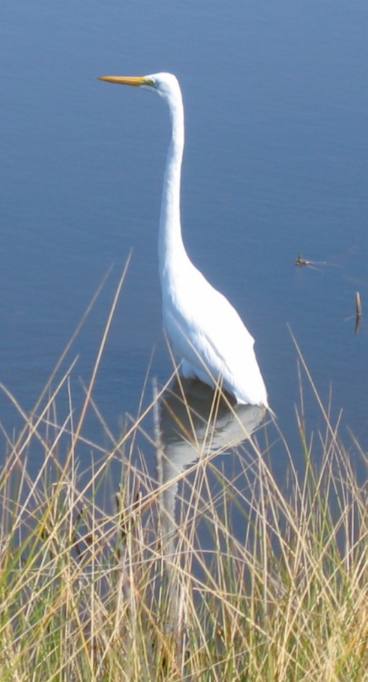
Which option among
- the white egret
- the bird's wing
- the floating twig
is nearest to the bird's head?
the white egret

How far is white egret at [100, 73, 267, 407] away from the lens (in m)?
5.21

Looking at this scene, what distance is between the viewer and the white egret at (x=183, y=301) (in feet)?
17.1

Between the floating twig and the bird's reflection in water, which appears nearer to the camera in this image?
the bird's reflection in water

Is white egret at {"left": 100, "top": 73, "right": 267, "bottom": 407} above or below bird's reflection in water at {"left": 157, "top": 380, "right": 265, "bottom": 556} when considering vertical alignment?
above

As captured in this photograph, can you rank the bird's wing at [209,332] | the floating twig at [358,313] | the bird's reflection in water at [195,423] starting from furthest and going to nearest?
the floating twig at [358,313]
the bird's wing at [209,332]
the bird's reflection in water at [195,423]

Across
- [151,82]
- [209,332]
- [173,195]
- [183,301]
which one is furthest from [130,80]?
[209,332]

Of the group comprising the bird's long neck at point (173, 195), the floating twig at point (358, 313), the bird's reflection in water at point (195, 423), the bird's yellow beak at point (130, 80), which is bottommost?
the bird's reflection in water at point (195, 423)

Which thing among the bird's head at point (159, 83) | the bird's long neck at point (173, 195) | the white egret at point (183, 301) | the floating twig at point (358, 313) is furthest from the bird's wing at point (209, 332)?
the bird's head at point (159, 83)

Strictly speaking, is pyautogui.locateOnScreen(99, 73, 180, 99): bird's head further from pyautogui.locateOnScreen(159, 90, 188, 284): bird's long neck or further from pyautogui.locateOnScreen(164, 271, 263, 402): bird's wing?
pyautogui.locateOnScreen(164, 271, 263, 402): bird's wing

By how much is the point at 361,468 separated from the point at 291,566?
1.82 m

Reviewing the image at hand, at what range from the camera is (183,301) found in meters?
5.24

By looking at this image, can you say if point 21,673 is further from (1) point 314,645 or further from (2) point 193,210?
(2) point 193,210

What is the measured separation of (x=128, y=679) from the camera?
213 cm

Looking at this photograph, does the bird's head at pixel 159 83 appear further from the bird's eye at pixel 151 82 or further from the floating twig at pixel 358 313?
the floating twig at pixel 358 313
